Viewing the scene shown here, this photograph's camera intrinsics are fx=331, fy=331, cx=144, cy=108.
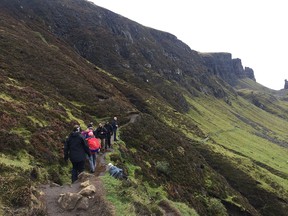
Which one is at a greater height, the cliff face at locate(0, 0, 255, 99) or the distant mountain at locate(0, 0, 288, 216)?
the cliff face at locate(0, 0, 255, 99)

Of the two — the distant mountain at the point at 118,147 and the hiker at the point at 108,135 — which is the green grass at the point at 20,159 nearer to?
the distant mountain at the point at 118,147

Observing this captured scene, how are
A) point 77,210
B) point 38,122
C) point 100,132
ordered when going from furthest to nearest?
point 100,132, point 38,122, point 77,210

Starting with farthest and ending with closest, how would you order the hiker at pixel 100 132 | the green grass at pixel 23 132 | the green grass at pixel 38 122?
the hiker at pixel 100 132, the green grass at pixel 38 122, the green grass at pixel 23 132

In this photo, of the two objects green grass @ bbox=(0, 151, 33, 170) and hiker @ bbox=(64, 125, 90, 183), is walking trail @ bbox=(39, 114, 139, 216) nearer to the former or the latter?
hiker @ bbox=(64, 125, 90, 183)

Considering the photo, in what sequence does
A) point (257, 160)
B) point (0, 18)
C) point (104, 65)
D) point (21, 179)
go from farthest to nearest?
1. point (104, 65)
2. point (257, 160)
3. point (0, 18)
4. point (21, 179)

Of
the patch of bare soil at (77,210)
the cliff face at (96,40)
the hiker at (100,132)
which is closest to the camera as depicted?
the patch of bare soil at (77,210)

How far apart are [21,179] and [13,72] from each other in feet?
130

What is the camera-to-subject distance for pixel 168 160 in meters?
45.4

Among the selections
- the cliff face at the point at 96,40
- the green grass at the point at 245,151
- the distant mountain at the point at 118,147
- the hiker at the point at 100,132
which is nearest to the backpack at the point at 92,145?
the distant mountain at the point at 118,147

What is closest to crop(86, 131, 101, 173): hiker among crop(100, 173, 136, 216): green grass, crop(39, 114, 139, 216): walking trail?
crop(39, 114, 139, 216): walking trail

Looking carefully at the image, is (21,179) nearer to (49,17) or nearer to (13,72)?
(13,72)

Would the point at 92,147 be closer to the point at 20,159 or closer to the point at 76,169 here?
the point at 76,169

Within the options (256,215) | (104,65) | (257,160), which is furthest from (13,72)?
(104,65)

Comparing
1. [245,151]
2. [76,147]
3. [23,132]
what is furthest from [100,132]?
[245,151]
